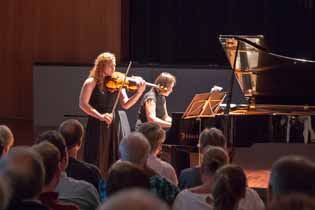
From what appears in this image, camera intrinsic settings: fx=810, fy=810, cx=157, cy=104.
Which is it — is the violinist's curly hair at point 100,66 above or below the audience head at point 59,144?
above

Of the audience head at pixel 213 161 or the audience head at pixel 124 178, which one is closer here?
the audience head at pixel 124 178

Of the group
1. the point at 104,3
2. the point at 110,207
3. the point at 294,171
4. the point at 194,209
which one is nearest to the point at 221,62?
the point at 104,3

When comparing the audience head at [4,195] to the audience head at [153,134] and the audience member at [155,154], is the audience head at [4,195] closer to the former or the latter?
the audience member at [155,154]

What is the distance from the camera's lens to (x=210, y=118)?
7430 mm

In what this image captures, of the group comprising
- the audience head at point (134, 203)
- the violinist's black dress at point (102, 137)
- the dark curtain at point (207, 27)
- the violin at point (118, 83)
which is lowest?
the violinist's black dress at point (102, 137)

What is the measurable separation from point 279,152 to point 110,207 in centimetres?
870

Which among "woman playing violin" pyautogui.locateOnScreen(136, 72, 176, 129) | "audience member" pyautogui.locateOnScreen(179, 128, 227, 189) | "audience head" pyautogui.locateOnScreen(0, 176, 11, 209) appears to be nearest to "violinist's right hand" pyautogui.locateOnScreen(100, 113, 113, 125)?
"woman playing violin" pyautogui.locateOnScreen(136, 72, 176, 129)

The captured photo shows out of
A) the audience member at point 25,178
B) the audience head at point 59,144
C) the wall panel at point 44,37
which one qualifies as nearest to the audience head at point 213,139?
the audience head at point 59,144

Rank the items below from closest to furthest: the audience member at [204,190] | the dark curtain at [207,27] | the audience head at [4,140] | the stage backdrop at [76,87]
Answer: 1. the audience member at [204,190]
2. the audience head at [4,140]
3. the stage backdrop at [76,87]
4. the dark curtain at [207,27]

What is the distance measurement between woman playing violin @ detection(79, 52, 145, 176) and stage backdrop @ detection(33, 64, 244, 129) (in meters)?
4.08

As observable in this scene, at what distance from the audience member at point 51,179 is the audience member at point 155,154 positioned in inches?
56.4

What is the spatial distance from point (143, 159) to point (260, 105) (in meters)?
3.79

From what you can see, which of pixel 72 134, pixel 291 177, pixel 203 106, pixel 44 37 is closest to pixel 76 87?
pixel 44 37

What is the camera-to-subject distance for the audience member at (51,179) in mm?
3783
